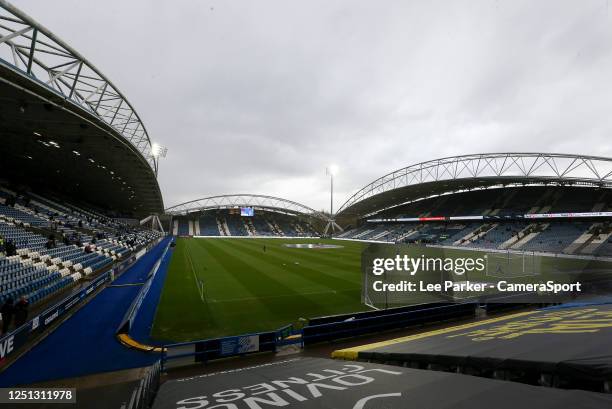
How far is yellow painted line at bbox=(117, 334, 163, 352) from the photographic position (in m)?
9.80

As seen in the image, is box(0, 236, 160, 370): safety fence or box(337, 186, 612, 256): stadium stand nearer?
box(0, 236, 160, 370): safety fence

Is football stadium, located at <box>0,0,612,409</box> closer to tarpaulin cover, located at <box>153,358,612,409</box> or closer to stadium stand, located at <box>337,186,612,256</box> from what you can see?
tarpaulin cover, located at <box>153,358,612,409</box>

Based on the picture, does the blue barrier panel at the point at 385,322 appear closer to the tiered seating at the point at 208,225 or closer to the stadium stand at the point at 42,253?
the stadium stand at the point at 42,253

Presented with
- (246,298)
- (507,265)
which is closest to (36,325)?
(246,298)

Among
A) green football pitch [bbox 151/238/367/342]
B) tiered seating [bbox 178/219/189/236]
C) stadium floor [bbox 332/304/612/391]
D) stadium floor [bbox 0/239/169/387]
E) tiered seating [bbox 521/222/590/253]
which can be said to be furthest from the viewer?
tiered seating [bbox 178/219/189/236]

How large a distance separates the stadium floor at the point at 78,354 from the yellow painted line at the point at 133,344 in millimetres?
160

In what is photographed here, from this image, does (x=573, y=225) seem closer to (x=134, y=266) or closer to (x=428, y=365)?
(x=428, y=365)

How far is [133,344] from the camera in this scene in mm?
10227

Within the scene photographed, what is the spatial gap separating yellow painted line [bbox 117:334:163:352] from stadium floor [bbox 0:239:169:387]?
160 millimetres

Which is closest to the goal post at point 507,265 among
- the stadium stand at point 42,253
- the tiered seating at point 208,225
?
the stadium stand at point 42,253

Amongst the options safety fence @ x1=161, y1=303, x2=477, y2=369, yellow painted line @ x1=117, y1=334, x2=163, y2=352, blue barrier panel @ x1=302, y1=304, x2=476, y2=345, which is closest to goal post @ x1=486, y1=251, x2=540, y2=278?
blue barrier panel @ x1=302, y1=304, x2=476, y2=345

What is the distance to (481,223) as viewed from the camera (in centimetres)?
6575

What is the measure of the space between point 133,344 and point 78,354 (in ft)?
5.20

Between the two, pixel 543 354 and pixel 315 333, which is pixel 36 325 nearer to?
pixel 315 333
